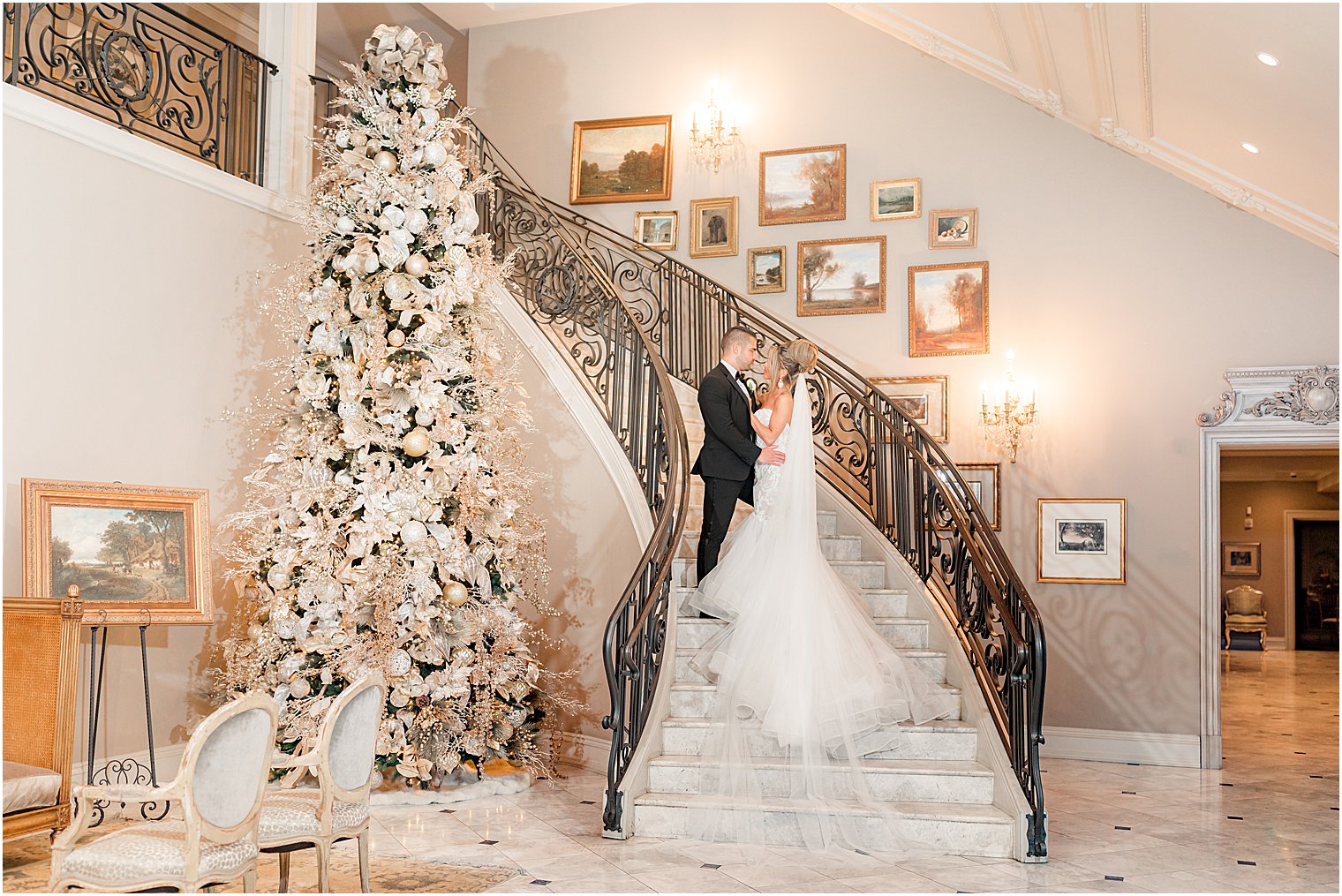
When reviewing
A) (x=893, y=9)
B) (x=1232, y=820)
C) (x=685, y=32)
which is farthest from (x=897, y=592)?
(x=685, y=32)

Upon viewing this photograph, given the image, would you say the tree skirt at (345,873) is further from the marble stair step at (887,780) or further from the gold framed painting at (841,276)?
the gold framed painting at (841,276)

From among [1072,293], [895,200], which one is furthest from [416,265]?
[1072,293]

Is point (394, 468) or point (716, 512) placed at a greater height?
point (394, 468)

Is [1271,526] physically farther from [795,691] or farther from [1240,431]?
[795,691]

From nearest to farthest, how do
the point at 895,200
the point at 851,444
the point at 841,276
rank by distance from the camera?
the point at 851,444, the point at 895,200, the point at 841,276

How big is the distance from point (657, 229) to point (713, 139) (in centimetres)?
94

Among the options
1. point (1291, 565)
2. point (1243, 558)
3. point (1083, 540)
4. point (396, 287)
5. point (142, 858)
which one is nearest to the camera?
point (142, 858)

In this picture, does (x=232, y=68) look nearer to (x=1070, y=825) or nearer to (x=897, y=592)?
(x=897, y=592)

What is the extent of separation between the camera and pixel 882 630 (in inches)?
254

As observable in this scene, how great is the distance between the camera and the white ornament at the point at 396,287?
6129 mm

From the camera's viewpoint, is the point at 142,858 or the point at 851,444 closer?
the point at 142,858

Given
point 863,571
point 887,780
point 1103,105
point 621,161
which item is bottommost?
point 887,780

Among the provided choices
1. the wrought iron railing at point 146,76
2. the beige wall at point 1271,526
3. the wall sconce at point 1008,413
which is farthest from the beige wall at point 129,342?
the beige wall at point 1271,526

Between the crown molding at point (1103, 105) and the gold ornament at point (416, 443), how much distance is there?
4.60m
